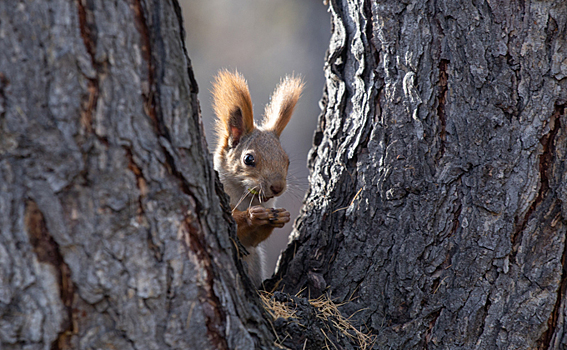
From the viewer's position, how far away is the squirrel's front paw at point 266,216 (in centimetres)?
230

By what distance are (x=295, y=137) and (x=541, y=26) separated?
4.11 meters

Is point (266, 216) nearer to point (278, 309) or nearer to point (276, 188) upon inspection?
point (276, 188)

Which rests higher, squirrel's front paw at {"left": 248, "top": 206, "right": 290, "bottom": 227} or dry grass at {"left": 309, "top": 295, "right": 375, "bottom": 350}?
squirrel's front paw at {"left": 248, "top": 206, "right": 290, "bottom": 227}

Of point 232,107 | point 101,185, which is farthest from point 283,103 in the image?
point 101,185

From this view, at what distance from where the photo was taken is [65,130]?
93 cm

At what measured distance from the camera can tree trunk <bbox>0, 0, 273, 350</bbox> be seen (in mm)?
910

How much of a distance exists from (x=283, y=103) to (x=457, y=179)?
5.16 feet

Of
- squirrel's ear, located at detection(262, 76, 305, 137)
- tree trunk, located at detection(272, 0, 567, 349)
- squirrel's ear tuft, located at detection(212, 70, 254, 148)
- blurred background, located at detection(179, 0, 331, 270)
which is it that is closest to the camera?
tree trunk, located at detection(272, 0, 567, 349)

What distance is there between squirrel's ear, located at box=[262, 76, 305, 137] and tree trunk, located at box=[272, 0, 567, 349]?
0.99 m

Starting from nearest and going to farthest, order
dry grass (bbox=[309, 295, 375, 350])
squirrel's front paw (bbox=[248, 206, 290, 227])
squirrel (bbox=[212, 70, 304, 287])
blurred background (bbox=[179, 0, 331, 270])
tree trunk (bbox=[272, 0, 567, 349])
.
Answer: tree trunk (bbox=[272, 0, 567, 349]) < dry grass (bbox=[309, 295, 375, 350]) < squirrel's front paw (bbox=[248, 206, 290, 227]) < squirrel (bbox=[212, 70, 304, 287]) < blurred background (bbox=[179, 0, 331, 270])

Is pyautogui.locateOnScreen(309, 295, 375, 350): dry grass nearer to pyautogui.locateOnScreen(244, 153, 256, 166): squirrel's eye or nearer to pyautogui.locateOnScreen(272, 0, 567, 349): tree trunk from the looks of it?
pyautogui.locateOnScreen(272, 0, 567, 349): tree trunk

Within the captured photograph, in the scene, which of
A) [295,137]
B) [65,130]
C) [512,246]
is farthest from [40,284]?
[295,137]

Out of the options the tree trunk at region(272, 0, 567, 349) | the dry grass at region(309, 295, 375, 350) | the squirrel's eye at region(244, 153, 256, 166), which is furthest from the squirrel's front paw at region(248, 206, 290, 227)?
the dry grass at region(309, 295, 375, 350)

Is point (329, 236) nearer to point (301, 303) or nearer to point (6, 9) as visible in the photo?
point (301, 303)
